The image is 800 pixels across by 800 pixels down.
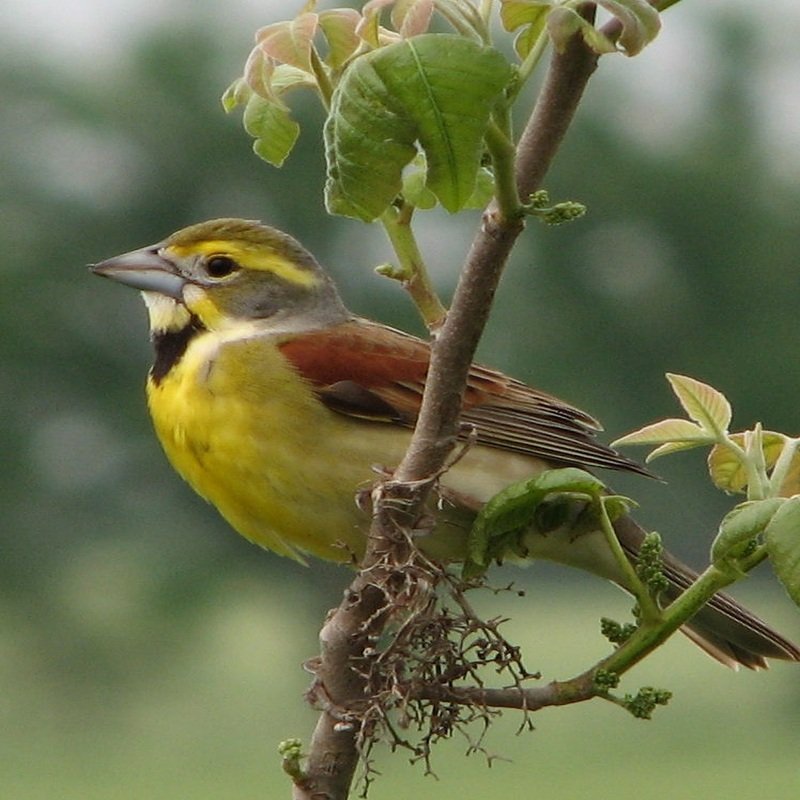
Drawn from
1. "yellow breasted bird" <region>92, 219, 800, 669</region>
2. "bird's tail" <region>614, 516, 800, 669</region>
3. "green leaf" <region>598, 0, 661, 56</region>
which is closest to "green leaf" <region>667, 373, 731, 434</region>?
"green leaf" <region>598, 0, 661, 56</region>

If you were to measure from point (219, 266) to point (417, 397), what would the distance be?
629 millimetres

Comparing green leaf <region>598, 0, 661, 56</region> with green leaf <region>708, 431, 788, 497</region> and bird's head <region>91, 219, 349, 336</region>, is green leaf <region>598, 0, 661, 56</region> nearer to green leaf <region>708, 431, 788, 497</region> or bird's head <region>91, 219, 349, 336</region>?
green leaf <region>708, 431, 788, 497</region>

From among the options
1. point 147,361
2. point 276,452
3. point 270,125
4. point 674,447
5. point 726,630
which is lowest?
point 147,361

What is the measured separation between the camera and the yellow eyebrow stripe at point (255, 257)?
15.2 feet

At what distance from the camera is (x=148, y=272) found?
14.8 ft

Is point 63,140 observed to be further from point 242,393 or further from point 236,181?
point 242,393

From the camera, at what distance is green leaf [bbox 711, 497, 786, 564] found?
2371mm

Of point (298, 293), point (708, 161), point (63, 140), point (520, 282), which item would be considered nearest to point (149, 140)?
point (63, 140)

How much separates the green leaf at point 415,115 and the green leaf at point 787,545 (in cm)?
52

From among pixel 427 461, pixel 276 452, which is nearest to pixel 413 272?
pixel 427 461

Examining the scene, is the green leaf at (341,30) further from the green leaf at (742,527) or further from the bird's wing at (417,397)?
the bird's wing at (417,397)

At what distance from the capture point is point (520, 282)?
39.9 metres

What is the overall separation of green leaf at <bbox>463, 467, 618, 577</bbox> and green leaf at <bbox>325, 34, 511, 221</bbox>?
0.48 meters

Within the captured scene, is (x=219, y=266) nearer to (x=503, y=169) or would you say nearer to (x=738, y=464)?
(x=738, y=464)
